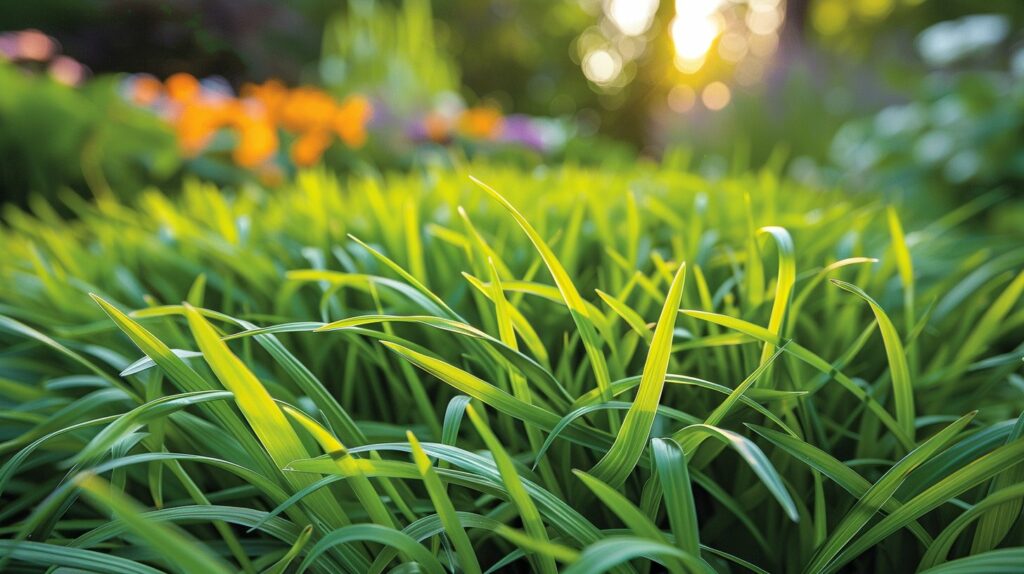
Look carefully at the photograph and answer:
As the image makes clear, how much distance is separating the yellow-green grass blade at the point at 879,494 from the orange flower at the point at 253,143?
2.15m

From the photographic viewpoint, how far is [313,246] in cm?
109

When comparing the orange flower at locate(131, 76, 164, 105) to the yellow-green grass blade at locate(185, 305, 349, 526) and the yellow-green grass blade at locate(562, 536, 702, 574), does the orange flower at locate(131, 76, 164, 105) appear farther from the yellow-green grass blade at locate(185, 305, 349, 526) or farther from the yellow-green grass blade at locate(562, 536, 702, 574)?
the yellow-green grass blade at locate(562, 536, 702, 574)

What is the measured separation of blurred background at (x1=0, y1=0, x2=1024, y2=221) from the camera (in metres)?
2.19

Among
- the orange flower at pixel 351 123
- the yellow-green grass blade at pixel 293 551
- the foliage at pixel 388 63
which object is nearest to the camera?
the yellow-green grass blade at pixel 293 551

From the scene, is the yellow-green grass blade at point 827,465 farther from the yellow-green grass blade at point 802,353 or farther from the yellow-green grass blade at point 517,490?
the yellow-green grass blade at point 517,490

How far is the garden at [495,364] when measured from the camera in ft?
1.67

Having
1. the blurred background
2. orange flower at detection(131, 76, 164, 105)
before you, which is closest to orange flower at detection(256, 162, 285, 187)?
the blurred background

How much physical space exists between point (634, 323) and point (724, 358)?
0.15 meters

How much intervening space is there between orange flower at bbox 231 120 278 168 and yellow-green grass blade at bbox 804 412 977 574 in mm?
2151

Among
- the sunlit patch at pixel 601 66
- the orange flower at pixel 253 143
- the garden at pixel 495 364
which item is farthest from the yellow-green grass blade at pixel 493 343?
the sunlit patch at pixel 601 66

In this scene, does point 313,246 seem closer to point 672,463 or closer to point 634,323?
point 634,323

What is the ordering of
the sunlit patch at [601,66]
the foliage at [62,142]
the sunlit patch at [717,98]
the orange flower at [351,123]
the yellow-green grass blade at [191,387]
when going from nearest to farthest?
the yellow-green grass blade at [191,387]
the foliage at [62,142]
the orange flower at [351,123]
the sunlit patch at [717,98]
the sunlit patch at [601,66]

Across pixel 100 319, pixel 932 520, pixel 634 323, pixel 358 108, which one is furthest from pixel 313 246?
pixel 358 108

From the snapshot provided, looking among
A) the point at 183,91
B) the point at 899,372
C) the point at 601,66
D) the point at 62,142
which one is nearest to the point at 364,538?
the point at 899,372
